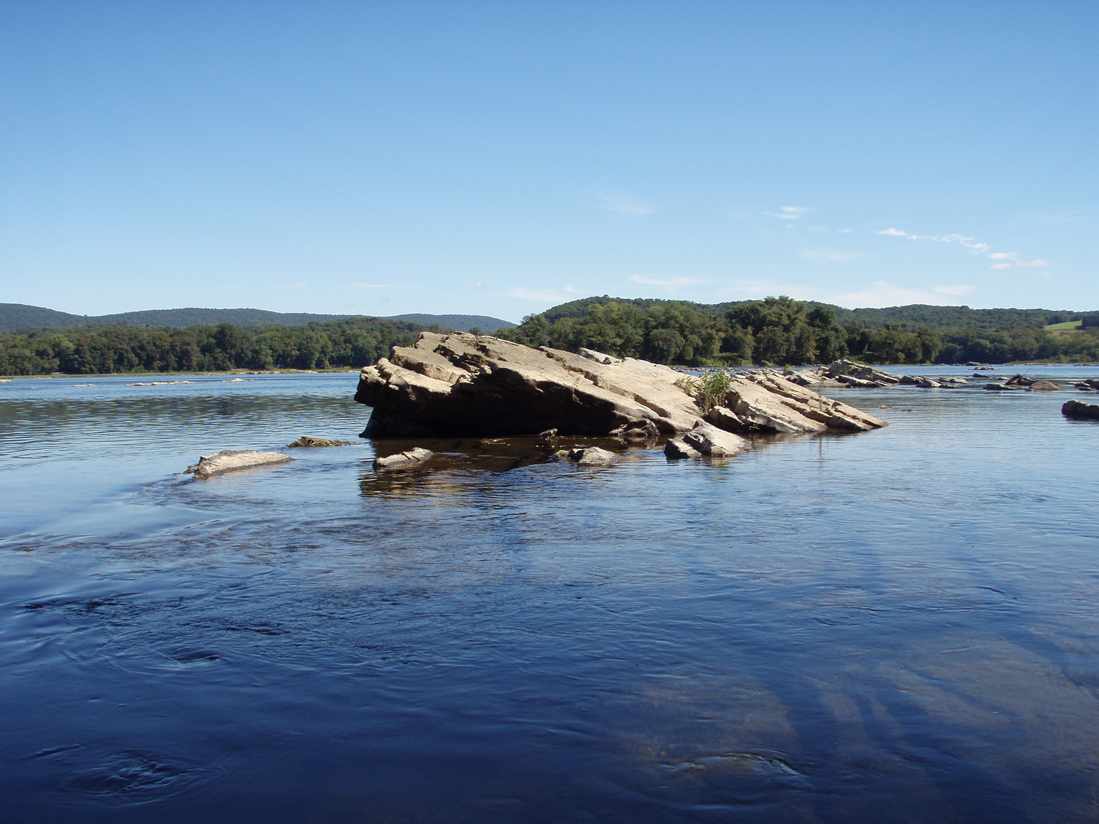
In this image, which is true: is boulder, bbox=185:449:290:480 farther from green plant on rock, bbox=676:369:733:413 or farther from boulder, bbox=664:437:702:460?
green plant on rock, bbox=676:369:733:413

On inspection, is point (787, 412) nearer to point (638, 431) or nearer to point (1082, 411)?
point (638, 431)

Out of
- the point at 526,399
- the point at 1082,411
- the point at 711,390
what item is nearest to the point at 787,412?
the point at 711,390

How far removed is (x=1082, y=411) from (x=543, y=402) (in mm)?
27953

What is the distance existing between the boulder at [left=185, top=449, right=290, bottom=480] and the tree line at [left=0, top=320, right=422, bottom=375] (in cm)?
13406

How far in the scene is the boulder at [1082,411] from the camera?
4253 centimetres

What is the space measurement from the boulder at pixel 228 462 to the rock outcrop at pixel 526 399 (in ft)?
17.5

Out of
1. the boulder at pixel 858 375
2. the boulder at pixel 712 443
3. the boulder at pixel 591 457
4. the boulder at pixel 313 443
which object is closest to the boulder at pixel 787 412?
the boulder at pixel 712 443

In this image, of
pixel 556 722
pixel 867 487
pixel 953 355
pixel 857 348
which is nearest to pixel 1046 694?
pixel 556 722

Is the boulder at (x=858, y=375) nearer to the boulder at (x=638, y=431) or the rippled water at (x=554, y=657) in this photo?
the boulder at (x=638, y=431)

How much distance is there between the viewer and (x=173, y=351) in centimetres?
17288

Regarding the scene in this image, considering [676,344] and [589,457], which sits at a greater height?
[676,344]

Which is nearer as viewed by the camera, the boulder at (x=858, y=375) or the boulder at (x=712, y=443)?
the boulder at (x=712, y=443)

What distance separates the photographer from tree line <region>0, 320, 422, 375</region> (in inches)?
6442

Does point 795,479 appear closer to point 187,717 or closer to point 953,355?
point 187,717
